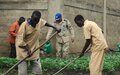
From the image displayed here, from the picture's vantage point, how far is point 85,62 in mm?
13133

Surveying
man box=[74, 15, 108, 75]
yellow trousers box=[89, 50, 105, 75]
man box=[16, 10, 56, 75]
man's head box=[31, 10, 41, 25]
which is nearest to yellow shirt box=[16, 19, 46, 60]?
man box=[16, 10, 56, 75]

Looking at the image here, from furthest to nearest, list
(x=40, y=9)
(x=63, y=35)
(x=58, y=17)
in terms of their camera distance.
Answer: (x=40, y=9) → (x=63, y=35) → (x=58, y=17)

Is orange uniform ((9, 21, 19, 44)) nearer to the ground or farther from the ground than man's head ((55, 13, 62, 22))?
nearer to the ground

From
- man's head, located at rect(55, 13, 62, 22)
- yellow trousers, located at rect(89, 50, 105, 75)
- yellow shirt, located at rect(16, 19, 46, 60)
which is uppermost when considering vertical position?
man's head, located at rect(55, 13, 62, 22)

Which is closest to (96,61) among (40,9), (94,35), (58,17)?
(94,35)

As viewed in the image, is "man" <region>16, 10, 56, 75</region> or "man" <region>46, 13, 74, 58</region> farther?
"man" <region>46, 13, 74, 58</region>

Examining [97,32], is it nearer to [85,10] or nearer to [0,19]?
[0,19]

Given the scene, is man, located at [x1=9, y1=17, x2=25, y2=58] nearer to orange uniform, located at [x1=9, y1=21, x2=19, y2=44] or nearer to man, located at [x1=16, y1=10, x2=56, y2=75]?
orange uniform, located at [x1=9, y1=21, x2=19, y2=44]

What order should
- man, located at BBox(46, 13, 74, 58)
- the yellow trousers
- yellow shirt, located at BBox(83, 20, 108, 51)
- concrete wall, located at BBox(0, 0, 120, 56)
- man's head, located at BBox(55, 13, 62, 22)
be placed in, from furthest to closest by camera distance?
concrete wall, located at BBox(0, 0, 120, 56) → man, located at BBox(46, 13, 74, 58) → man's head, located at BBox(55, 13, 62, 22) → the yellow trousers → yellow shirt, located at BBox(83, 20, 108, 51)

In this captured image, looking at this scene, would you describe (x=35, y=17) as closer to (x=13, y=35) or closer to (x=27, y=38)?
(x=27, y=38)

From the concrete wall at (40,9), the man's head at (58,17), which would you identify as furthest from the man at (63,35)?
the concrete wall at (40,9)

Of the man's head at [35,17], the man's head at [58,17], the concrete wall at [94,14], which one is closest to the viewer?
the man's head at [35,17]

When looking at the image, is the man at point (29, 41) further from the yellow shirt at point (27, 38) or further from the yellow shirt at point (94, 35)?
the yellow shirt at point (94, 35)

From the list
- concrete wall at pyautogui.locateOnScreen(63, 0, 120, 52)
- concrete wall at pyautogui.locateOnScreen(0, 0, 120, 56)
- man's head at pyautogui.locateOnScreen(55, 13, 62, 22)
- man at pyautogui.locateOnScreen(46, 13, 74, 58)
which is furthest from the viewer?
concrete wall at pyautogui.locateOnScreen(63, 0, 120, 52)
